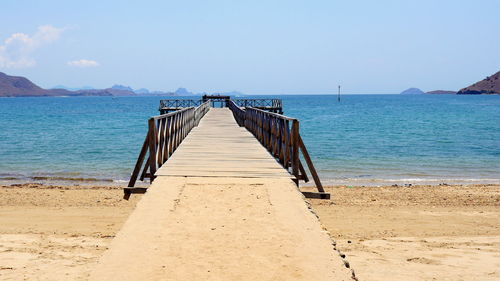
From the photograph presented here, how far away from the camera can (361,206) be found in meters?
15.9

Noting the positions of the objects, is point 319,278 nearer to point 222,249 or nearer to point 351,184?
point 222,249

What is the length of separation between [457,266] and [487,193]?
10.00 metres

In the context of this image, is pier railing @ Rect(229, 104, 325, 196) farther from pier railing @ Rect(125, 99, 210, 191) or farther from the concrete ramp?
pier railing @ Rect(125, 99, 210, 191)

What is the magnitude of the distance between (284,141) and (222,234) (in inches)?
202

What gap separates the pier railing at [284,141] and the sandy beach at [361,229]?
5.81ft

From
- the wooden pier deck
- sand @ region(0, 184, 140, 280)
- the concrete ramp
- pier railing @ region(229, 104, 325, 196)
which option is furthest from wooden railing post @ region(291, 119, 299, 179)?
sand @ region(0, 184, 140, 280)

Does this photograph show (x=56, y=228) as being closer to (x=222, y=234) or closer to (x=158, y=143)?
(x=158, y=143)

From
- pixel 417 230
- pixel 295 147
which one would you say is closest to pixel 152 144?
pixel 295 147

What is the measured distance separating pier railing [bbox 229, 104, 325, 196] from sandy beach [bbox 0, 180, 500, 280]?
5.81 ft

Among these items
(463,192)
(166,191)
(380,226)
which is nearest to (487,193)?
(463,192)

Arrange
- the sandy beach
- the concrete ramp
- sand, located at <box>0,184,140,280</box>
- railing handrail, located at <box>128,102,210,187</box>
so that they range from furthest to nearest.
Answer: railing handrail, located at <box>128,102,210,187</box> → the sandy beach → sand, located at <box>0,184,140,280</box> → the concrete ramp

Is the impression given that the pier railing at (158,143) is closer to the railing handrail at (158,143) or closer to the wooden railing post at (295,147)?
the railing handrail at (158,143)

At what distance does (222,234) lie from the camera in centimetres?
662

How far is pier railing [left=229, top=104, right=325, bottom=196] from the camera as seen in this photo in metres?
10.2
